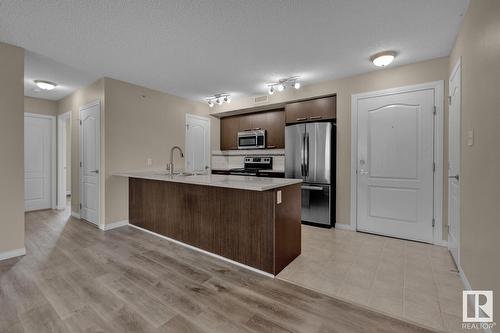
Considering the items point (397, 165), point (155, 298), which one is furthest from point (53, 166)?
point (397, 165)

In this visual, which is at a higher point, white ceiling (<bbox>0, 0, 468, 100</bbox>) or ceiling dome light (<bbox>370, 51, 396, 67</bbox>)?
white ceiling (<bbox>0, 0, 468, 100</bbox>)

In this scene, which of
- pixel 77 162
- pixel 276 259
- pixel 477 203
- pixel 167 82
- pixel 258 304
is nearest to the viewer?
pixel 477 203

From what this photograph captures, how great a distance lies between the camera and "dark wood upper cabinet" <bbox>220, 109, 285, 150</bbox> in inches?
189

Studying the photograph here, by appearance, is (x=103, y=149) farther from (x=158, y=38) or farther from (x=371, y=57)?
(x=371, y=57)

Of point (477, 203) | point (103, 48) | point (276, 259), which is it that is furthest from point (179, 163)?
point (477, 203)

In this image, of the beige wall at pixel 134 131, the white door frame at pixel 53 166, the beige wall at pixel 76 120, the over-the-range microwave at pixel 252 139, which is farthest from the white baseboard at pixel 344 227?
the white door frame at pixel 53 166

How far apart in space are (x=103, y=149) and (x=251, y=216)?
2.90m

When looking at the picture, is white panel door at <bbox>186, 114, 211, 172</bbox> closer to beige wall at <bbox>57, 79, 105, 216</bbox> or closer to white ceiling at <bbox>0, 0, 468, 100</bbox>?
white ceiling at <bbox>0, 0, 468, 100</bbox>

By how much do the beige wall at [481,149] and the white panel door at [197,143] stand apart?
14.9 feet

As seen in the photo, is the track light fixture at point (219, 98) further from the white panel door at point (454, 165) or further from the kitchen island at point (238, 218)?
the white panel door at point (454, 165)

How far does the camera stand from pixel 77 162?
4508mm

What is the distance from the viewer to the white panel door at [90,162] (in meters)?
3.87

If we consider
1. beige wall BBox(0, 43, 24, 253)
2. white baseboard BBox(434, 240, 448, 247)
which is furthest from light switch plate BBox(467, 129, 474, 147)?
beige wall BBox(0, 43, 24, 253)

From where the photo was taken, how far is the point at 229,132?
18.6 feet
